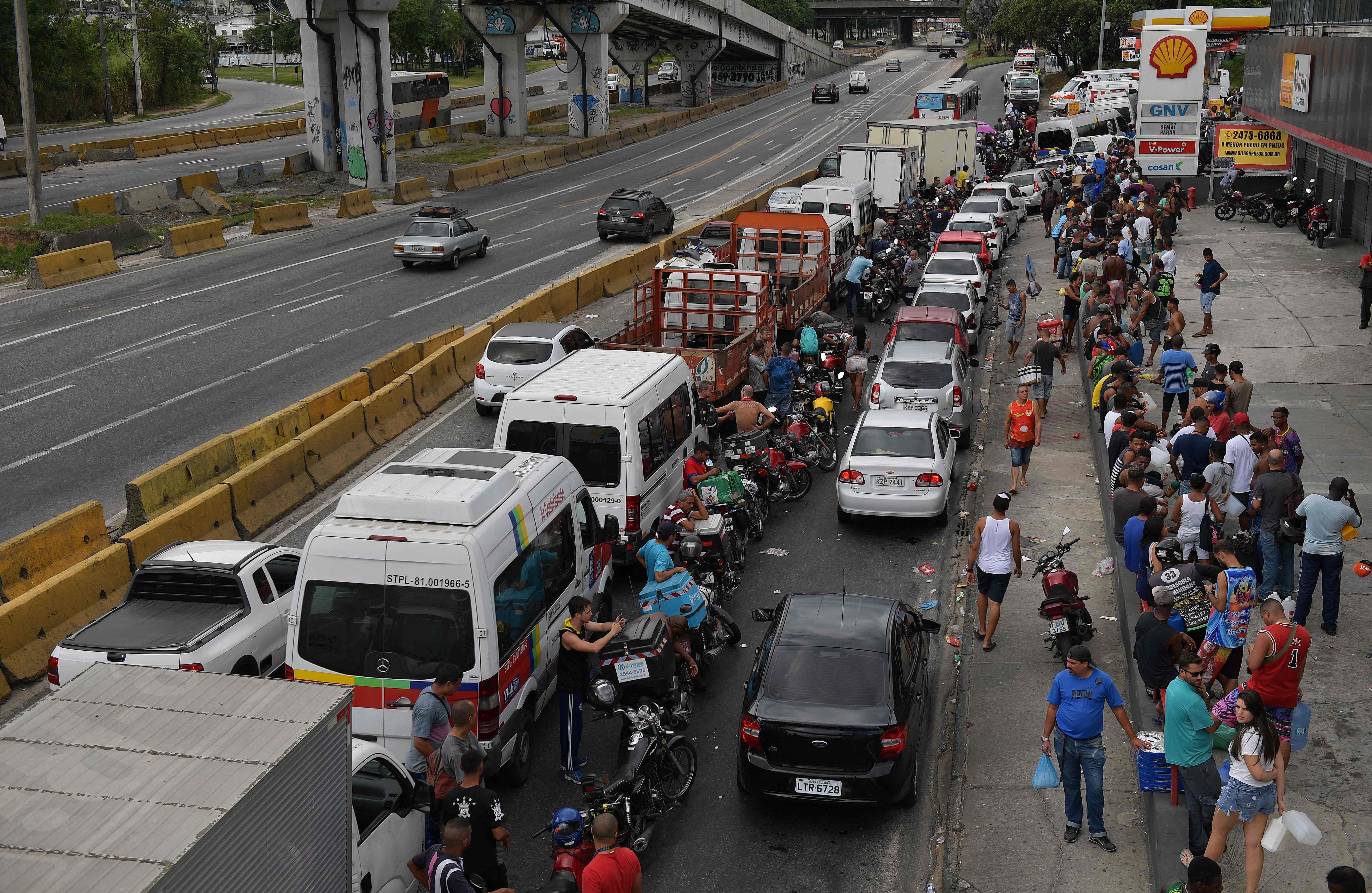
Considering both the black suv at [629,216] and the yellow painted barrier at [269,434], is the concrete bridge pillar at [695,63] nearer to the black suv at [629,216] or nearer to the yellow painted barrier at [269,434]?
the black suv at [629,216]

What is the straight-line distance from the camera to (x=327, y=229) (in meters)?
41.4

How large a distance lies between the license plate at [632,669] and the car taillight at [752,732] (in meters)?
1.00

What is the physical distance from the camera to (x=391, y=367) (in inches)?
863

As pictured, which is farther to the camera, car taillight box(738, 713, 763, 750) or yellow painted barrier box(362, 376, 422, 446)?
yellow painted barrier box(362, 376, 422, 446)

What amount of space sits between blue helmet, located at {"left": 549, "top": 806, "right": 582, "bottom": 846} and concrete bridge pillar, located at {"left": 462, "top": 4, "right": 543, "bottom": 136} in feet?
196

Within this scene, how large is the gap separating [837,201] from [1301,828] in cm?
2637

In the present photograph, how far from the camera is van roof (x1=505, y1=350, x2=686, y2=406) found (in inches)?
539

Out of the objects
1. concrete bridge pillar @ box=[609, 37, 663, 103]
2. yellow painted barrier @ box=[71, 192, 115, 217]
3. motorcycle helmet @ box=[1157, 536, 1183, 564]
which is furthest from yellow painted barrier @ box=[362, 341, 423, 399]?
concrete bridge pillar @ box=[609, 37, 663, 103]

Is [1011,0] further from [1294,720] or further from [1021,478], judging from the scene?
[1294,720]

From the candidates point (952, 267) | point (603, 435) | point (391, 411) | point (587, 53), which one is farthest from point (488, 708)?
point (587, 53)

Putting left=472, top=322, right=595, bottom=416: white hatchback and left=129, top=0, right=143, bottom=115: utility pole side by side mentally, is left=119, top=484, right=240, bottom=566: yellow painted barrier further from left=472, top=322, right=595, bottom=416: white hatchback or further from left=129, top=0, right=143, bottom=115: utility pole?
left=129, top=0, right=143, bottom=115: utility pole

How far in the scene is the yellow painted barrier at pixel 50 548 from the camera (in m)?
13.1

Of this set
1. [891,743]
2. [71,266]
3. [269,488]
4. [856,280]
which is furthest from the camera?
[71,266]

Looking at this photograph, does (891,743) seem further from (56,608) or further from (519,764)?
(56,608)
